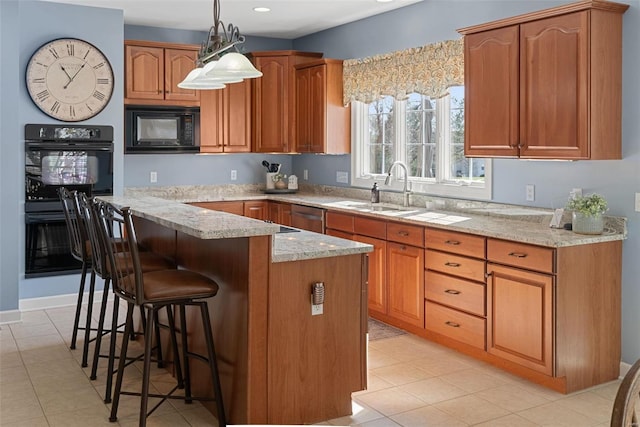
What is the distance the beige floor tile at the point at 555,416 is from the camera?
10.7 feet

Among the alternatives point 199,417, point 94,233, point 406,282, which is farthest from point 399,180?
point 199,417

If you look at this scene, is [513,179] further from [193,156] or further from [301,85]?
[193,156]

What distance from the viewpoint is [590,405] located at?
3502mm

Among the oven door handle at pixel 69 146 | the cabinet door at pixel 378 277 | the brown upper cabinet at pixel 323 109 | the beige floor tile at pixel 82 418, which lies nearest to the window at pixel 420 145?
the brown upper cabinet at pixel 323 109

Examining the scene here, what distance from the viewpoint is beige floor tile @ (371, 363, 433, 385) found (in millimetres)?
3877

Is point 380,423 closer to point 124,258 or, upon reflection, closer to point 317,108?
point 124,258

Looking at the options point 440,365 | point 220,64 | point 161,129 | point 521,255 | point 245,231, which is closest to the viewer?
point 245,231

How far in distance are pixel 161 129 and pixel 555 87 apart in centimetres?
388

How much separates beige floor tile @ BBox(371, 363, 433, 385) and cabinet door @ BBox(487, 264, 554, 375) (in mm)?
480

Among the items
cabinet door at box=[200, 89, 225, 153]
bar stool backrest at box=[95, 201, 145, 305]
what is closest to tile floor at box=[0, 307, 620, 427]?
bar stool backrest at box=[95, 201, 145, 305]

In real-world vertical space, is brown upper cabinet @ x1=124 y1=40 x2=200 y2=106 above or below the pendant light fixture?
above

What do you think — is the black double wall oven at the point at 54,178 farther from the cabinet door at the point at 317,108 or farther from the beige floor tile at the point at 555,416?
the beige floor tile at the point at 555,416

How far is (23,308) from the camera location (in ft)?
18.2

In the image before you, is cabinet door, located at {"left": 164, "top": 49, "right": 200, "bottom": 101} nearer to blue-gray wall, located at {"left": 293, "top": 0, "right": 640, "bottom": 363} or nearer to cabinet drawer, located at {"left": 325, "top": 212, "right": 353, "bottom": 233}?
blue-gray wall, located at {"left": 293, "top": 0, "right": 640, "bottom": 363}
